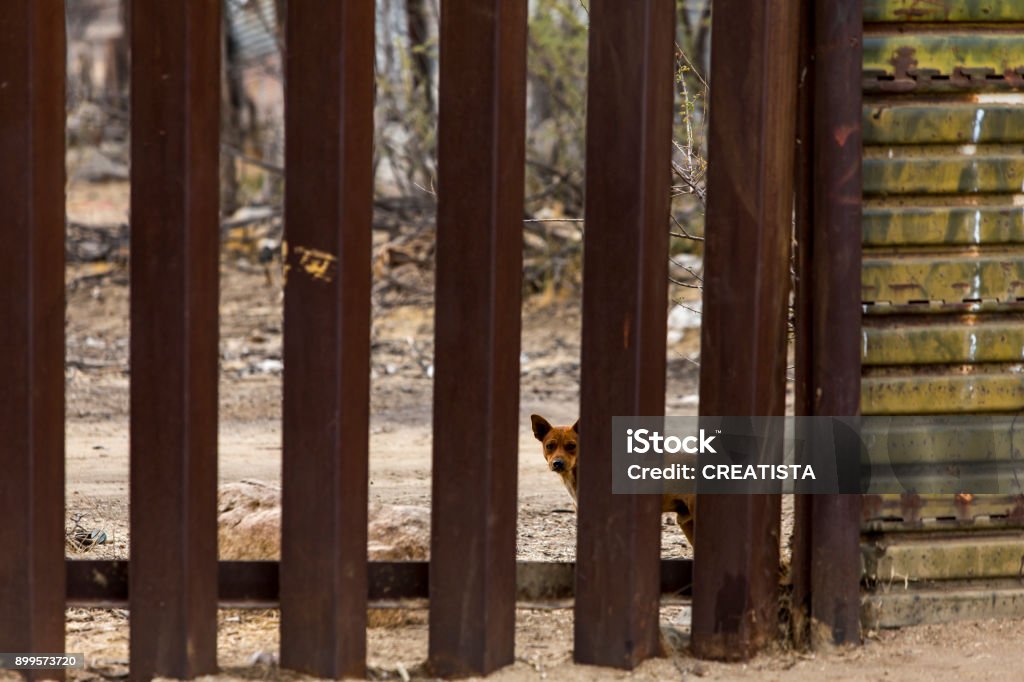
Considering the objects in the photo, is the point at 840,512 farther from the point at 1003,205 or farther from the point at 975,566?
the point at 1003,205

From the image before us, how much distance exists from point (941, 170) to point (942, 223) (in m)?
0.14

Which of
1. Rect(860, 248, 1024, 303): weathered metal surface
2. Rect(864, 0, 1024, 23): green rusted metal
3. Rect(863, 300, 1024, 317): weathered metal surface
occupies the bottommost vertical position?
Rect(863, 300, 1024, 317): weathered metal surface

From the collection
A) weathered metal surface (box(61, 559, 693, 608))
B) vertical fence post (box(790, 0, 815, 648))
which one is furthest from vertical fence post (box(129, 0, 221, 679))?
vertical fence post (box(790, 0, 815, 648))

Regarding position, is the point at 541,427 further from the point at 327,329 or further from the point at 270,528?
the point at 327,329

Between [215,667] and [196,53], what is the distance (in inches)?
57.8

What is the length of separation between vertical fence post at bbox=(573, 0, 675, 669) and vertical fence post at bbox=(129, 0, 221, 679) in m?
0.90

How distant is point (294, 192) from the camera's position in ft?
9.36

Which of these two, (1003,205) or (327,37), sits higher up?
(327,37)

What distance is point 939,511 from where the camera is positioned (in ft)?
10.7

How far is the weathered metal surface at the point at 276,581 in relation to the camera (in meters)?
2.95

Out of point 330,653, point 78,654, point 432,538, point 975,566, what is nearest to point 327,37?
point 432,538

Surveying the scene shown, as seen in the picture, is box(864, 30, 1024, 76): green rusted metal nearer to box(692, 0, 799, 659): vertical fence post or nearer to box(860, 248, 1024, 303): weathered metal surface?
box(692, 0, 799, 659): vertical fence post

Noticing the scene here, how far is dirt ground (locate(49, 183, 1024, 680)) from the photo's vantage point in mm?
3117

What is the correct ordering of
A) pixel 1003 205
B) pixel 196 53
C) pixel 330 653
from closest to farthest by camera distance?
pixel 196 53
pixel 330 653
pixel 1003 205
